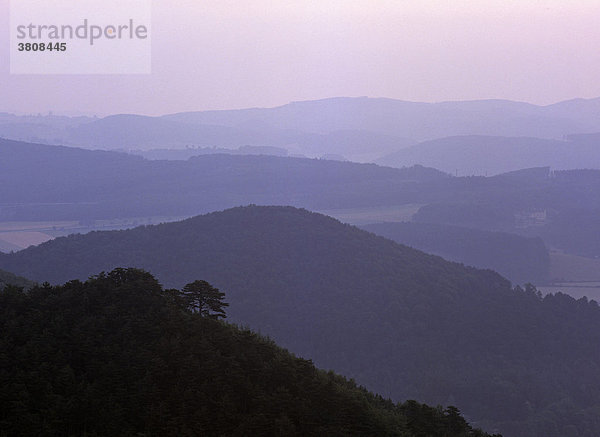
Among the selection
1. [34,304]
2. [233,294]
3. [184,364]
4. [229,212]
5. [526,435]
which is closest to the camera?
[184,364]

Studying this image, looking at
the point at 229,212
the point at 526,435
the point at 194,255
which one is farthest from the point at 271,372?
the point at 229,212

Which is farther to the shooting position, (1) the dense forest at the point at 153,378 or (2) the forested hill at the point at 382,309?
(2) the forested hill at the point at 382,309

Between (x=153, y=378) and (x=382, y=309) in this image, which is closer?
(x=153, y=378)

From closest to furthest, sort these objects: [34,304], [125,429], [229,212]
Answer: [125,429] < [34,304] < [229,212]

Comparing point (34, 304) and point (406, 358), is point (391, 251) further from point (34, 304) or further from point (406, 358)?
point (34, 304)
